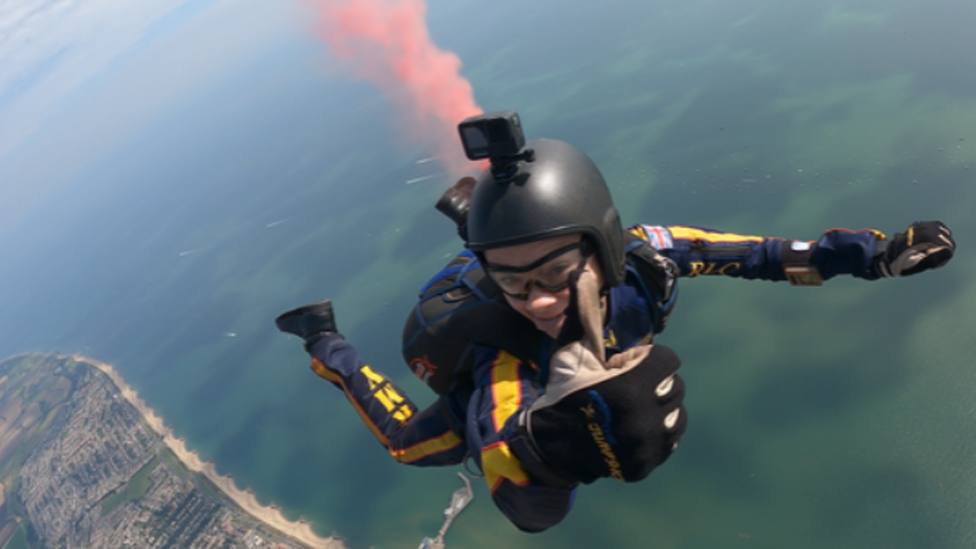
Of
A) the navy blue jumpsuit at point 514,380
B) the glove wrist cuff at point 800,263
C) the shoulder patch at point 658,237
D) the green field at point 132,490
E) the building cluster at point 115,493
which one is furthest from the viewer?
the green field at point 132,490

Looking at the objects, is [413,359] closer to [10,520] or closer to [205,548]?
[205,548]

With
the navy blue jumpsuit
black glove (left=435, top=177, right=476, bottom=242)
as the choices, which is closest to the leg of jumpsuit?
the navy blue jumpsuit

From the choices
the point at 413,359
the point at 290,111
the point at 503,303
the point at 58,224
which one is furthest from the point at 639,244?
the point at 58,224

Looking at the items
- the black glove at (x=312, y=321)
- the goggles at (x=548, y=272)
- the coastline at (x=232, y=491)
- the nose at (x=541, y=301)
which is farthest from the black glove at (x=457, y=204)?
the coastline at (x=232, y=491)

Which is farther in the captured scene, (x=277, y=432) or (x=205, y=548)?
(x=277, y=432)

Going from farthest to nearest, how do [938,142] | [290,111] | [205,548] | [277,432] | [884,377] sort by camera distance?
1. [290,111]
2. [277,432]
3. [938,142]
4. [205,548]
5. [884,377]

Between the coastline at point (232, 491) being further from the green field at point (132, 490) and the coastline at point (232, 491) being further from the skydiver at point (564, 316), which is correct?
the skydiver at point (564, 316)

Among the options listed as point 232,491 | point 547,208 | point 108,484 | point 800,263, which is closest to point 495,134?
point 547,208
